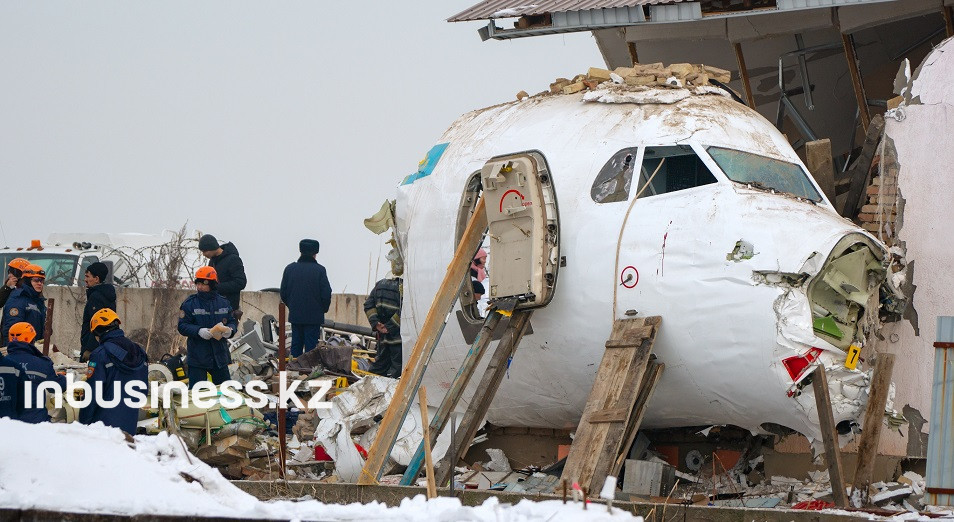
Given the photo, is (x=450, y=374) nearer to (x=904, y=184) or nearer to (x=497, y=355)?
(x=497, y=355)

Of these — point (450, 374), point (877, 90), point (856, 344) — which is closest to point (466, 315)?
point (450, 374)

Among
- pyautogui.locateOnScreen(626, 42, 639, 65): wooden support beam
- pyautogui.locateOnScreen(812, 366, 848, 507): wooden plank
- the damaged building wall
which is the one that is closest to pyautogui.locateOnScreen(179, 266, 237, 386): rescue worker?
pyautogui.locateOnScreen(626, 42, 639, 65): wooden support beam

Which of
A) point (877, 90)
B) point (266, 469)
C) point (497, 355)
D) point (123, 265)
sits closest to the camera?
point (497, 355)

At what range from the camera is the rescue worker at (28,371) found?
39.9ft

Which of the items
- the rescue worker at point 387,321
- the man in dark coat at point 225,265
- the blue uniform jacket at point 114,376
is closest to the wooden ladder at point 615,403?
the blue uniform jacket at point 114,376

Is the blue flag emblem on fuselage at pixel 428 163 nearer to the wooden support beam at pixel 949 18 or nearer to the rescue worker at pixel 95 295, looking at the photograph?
the rescue worker at pixel 95 295

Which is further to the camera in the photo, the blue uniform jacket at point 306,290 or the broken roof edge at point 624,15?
the blue uniform jacket at point 306,290

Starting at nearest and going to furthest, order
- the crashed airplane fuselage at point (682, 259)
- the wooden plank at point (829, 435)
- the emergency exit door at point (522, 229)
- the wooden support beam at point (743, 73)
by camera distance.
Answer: the wooden plank at point (829, 435), the crashed airplane fuselage at point (682, 259), the emergency exit door at point (522, 229), the wooden support beam at point (743, 73)

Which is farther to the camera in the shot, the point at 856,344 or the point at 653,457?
the point at 653,457

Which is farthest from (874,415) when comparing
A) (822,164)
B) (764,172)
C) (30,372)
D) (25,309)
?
(25,309)

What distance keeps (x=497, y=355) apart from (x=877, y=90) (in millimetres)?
9970

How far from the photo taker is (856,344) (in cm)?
1141

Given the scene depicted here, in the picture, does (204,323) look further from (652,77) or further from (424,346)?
(652,77)

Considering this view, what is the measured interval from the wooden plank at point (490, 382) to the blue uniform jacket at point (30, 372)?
12.1ft
